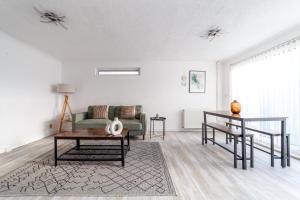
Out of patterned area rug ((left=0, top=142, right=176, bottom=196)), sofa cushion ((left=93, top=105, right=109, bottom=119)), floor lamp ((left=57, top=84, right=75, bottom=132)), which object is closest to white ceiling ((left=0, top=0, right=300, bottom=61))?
floor lamp ((left=57, top=84, right=75, bottom=132))

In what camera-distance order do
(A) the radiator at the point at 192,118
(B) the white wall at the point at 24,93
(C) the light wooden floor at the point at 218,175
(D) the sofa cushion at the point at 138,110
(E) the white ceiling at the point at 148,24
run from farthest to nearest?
(A) the radiator at the point at 192,118 < (D) the sofa cushion at the point at 138,110 < (B) the white wall at the point at 24,93 < (E) the white ceiling at the point at 148,24 < (C) the light wooden floor at the point at 218,175

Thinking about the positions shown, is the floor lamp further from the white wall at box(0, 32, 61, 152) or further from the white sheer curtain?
the white sheer curtain

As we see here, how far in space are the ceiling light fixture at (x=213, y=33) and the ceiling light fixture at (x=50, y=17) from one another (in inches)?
96.7

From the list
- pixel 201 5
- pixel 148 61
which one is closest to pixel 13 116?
pixel 148 61

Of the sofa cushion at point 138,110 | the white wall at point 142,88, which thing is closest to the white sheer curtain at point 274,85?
the white wall at point 142,88

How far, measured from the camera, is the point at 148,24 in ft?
8.84

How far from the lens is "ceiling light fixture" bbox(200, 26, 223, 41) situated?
2869 millimetres

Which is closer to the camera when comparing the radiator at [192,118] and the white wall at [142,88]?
the radiator at [192,118]

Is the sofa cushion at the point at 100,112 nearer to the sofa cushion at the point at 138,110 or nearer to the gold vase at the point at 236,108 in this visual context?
the sofa cushion at the point at 138,110

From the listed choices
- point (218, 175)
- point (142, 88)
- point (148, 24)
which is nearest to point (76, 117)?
point (142, 88)

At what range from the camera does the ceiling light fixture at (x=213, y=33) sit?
287cm

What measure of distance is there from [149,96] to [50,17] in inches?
130

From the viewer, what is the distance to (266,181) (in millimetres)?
1989

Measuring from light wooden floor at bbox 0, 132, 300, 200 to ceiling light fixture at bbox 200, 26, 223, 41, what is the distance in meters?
2.26
